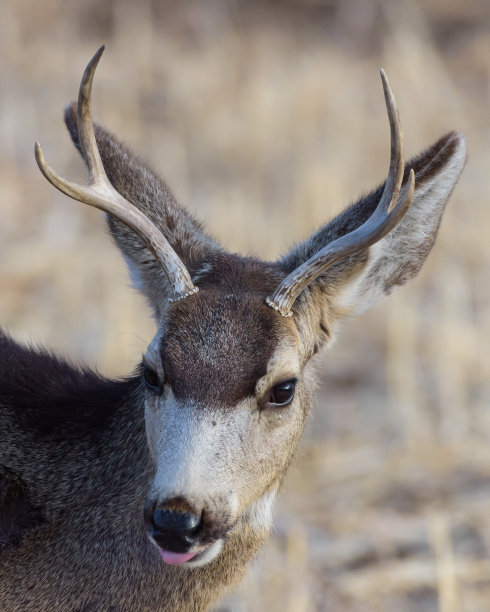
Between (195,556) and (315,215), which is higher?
(195,556)

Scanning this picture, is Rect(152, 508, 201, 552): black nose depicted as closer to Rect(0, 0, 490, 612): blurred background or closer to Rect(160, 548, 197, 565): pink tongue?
Rect(160, 548, 197, 565): pink tongue

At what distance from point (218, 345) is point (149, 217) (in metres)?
1.03

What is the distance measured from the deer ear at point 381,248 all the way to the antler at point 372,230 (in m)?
0.22

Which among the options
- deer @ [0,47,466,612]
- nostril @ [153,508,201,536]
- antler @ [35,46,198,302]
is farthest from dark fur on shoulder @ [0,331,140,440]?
nostril @ [153,508,201,536]

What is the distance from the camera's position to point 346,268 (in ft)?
14.8

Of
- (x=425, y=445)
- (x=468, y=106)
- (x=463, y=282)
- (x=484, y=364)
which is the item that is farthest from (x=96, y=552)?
(x=468, y=106)

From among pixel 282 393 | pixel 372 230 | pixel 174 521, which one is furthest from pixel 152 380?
pixel 372 230

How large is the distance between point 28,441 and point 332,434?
4201mm

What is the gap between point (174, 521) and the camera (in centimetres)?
353

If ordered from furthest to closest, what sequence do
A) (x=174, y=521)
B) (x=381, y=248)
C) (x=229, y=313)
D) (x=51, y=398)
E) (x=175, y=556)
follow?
(x=381, y=248)
(x=51, y=398)
(x=229, y=313)
(x=175, y=556)
(x=174, y=521)

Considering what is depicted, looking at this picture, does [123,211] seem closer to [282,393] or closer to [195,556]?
[282,393]

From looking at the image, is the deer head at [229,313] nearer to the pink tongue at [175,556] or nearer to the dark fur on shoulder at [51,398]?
the pink tongue at [175,556]

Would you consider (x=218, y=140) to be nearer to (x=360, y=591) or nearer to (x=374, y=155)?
(x=374, y=155)

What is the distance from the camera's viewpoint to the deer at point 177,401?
3773 mm
